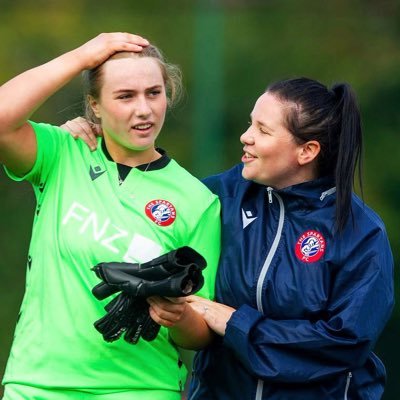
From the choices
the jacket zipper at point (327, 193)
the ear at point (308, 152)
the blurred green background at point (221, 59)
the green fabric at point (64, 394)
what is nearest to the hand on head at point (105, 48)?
the ear at point (308, 152)

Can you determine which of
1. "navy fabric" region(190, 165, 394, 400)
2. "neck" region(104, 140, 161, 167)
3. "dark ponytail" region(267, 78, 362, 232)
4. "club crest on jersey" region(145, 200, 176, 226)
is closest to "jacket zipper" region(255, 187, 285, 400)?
"navy fabric" region(190, 165, 394, 400)

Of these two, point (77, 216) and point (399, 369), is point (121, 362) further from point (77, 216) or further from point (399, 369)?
point (399, 369)

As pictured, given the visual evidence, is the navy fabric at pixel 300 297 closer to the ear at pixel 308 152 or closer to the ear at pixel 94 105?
the ear at pixel 308 152

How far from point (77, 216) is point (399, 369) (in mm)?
3175

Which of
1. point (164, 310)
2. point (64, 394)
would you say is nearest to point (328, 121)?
point (164, 310)

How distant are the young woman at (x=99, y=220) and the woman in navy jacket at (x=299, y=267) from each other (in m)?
0.13

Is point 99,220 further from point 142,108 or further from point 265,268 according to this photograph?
point 265,268

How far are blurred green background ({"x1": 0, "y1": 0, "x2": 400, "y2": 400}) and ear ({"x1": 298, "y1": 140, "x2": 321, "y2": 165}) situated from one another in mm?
2756

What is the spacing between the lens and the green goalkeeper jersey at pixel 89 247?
3.40 meters

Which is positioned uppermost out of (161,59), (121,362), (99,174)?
(161,59)

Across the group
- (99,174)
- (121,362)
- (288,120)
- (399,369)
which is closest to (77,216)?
(99,174)

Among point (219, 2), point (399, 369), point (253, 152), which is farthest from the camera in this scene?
point (219, 2)

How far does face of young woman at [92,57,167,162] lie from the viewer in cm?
352

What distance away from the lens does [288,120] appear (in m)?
3.68
